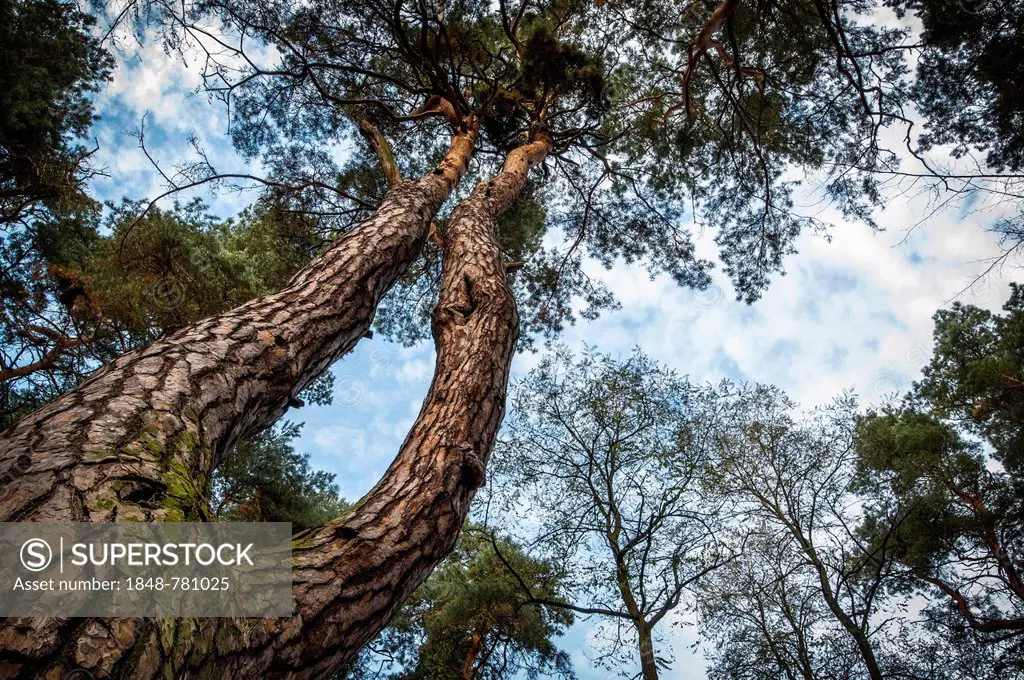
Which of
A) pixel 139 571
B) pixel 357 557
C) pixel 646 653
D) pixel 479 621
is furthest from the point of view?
pixel 479 621

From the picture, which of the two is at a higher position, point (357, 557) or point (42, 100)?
point (42, 100)

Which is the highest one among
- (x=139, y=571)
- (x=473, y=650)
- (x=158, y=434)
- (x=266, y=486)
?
(x=266, y=486)

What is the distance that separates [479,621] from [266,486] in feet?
10.6

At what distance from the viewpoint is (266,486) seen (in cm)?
638

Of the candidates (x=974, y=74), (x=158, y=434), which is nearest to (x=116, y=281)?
(x=158, y=434)

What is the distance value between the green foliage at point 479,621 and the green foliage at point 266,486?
200 centimetres

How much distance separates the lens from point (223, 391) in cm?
168

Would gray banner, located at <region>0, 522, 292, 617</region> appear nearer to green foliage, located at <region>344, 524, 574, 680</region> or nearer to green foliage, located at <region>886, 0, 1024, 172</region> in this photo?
green foliage, located at <region>344, 524, 574, 680</region>

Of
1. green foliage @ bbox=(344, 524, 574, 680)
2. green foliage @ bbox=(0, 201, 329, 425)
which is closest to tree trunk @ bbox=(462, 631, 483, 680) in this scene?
green foliage @ bbox=(344, 524, 574, 680)

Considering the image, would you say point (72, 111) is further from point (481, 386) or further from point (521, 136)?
point (481, 386)

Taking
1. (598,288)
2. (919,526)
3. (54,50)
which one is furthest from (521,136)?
(919,526)

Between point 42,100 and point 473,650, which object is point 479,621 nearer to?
point 473,650

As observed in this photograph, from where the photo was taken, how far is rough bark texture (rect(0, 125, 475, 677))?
0.90m

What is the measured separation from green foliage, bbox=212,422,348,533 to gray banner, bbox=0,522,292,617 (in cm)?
546
